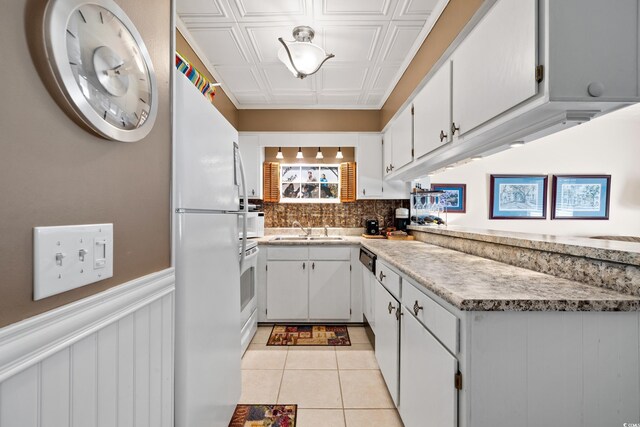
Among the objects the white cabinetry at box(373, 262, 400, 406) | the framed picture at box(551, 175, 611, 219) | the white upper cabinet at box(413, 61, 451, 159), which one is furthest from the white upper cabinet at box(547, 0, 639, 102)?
the framed picture at box(551, 175, 611, 219)

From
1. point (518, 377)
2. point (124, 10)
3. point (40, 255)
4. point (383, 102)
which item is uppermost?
point (383, 102)

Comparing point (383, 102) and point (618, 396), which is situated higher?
point (383, 102)

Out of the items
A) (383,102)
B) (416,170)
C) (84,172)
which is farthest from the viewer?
(383,102)

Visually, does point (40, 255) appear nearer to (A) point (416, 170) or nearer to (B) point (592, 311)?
(B) point (592, 311)

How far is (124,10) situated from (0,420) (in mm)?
995

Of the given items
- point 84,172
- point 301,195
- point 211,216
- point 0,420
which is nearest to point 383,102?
point 301,195

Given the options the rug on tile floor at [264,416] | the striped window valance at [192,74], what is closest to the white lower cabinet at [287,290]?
the rug on tile floor at [264,416]

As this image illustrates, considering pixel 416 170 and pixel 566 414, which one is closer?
pixel 566 414

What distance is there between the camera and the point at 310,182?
4.01 meters

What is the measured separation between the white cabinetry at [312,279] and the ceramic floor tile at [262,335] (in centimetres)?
10

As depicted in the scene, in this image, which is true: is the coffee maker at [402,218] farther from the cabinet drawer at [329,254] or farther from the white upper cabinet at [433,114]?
the white upper cabinet at [433,114]

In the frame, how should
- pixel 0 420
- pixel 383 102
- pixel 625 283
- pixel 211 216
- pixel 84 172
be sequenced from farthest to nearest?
pixel 383 102 < pixel 211 216 < pixel 625 283 < pixel 84 172 < pixel 0 420

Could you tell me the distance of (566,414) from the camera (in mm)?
914

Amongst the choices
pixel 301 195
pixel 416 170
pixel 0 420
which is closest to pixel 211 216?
pixel 0 420
